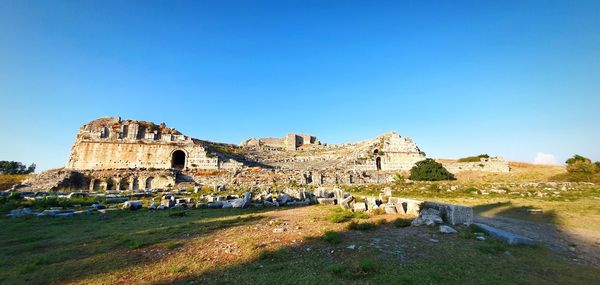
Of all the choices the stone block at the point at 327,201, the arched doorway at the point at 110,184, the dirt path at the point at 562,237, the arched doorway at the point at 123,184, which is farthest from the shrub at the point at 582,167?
the arched doorway at the point at 110,184

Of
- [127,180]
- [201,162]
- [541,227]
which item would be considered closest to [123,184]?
[127,180]

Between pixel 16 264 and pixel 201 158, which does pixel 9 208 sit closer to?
pixel 16 264

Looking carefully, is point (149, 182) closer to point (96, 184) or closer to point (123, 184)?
point (123, 184)

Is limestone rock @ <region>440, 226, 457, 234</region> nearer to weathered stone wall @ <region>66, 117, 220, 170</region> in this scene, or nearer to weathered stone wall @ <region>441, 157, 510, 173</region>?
weathered stone wall @ <region>66, 117, 220, 170</region>

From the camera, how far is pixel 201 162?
34406 mm

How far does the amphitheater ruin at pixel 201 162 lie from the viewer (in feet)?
93.4

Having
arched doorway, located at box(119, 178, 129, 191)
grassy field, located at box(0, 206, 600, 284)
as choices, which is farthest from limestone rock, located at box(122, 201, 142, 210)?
arched doorway, located at box(119, 178, 129, 191)

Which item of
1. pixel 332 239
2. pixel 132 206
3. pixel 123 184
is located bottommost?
pixel 332 239

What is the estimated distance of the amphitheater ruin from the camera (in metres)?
28.5

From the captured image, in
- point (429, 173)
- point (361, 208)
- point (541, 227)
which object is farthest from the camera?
point (429, 173)

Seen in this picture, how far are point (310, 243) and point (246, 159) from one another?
3480 centimetres

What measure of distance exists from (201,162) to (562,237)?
1334 inches

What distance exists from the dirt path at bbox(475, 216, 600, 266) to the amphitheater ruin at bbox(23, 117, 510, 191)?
1938 centimetres

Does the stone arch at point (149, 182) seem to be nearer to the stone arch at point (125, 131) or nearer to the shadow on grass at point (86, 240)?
the stone arch at point (125, 131)
